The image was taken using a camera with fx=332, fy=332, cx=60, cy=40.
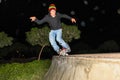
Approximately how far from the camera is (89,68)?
876 centimetres

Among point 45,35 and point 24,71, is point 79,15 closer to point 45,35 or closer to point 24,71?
point 45,35

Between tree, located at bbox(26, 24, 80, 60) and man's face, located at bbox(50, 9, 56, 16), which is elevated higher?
man's face, located at bbox(50, 9, 56, 16)

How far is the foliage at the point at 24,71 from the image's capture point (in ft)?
55.5

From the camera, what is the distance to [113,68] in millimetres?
8109

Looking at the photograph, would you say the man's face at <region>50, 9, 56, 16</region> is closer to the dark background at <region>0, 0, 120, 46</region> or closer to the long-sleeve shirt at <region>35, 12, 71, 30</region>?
the long-sleeve shirt at <region>35, 12, 71, 30</region>

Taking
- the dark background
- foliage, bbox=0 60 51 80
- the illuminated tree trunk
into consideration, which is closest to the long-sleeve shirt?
the illuminated tree trunk

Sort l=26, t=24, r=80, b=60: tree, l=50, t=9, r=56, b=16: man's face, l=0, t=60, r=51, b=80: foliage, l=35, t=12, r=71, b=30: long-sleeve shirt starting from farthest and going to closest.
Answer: l=26, t=24, r=80, b=60: tree
l=0, t=60, r=51, b=80: foliage
l=35, t=12, r=71, b=30: long-sleeve shirt
l=50, t=9, r=56, b=16: man's face

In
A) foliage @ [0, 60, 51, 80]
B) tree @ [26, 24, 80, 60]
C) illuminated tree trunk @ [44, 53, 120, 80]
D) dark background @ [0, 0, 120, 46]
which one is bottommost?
foliage @ [0, 60, 51, 80]

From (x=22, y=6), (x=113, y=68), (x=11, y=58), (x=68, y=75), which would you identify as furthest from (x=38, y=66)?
(x=22, y=6)

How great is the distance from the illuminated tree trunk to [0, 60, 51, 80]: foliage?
6514 mm

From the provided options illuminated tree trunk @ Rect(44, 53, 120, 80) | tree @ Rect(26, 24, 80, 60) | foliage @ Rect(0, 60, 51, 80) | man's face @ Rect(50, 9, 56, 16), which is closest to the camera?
illuminated tree trunk @ Rect(44, 53, 120, 80)

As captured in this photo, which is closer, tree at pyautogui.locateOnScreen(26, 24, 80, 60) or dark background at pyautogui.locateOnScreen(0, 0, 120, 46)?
tree at pyautogui.locateOnScreen(26, 24, 80, 60)

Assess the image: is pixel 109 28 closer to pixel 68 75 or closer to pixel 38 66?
pixel 38 66

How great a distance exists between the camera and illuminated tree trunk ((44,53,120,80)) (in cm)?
812
